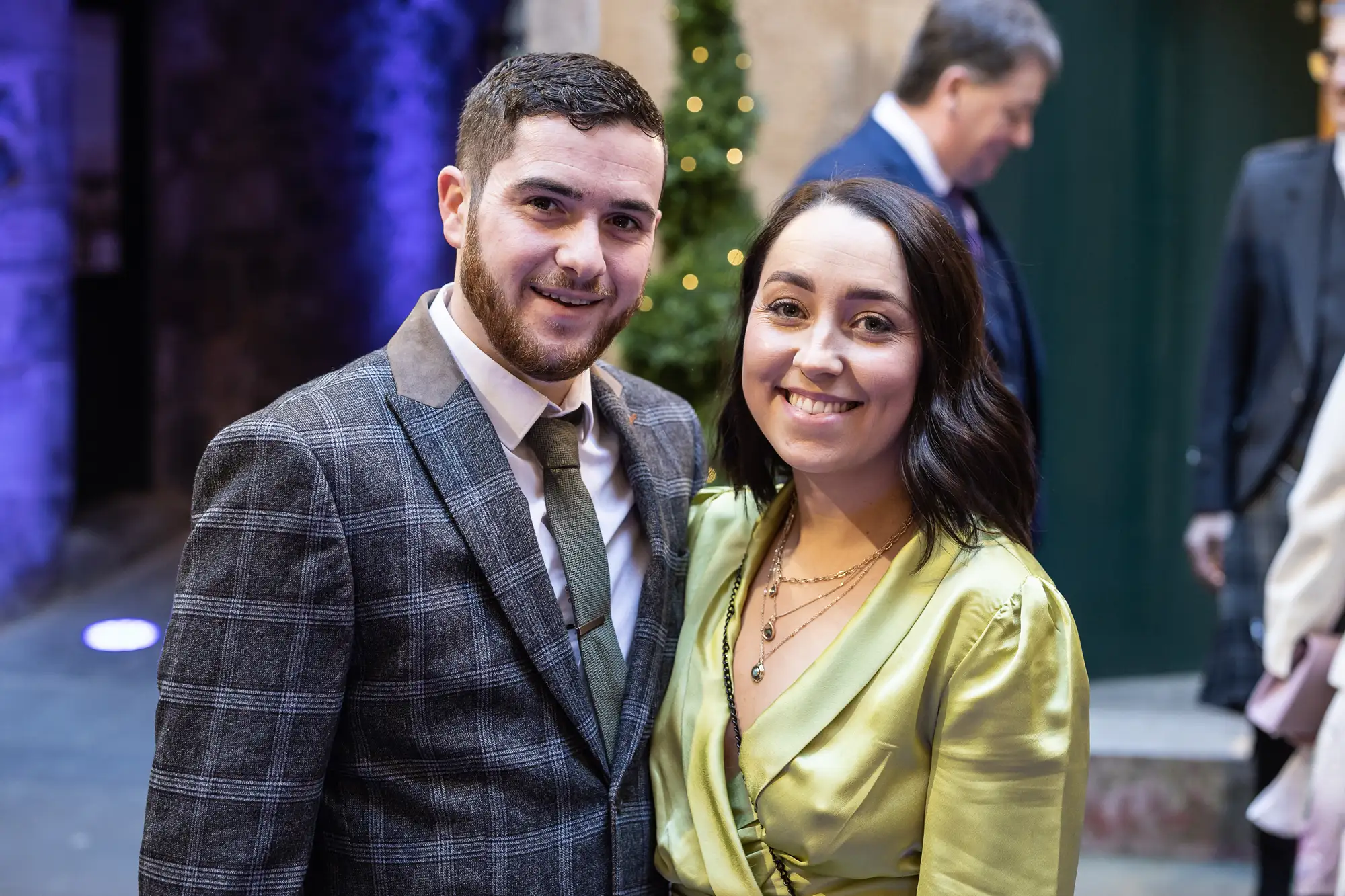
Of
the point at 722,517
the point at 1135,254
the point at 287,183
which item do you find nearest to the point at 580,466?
the point at 722,517

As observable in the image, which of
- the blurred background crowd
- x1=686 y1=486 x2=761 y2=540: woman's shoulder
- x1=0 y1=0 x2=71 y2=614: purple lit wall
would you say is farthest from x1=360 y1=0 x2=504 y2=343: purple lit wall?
x1=686 y1=486 x2=761 y2=540: woman's shoulder

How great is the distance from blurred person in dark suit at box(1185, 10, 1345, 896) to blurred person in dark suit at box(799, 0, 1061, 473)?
571 mm

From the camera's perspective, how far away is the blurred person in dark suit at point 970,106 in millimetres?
3080

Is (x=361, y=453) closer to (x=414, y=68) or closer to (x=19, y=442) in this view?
(x=19, y=442)

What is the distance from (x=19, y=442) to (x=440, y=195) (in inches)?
168

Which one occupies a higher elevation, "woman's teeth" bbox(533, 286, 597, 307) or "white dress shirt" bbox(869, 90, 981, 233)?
"white dress shirt" bbox(869, 90, 981, 233)

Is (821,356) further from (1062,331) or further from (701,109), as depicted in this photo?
(1062,331)

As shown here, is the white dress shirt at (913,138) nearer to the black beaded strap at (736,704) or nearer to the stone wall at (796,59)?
the stone wall at (796,59)

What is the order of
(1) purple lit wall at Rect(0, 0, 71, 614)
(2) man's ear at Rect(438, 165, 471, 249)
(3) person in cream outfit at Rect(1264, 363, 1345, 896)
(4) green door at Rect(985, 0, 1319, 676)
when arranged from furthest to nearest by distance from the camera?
(1) purple lit wall at Rect(0, 0, 71, 614)
(4) green door at Rect(985, 0, 1319, 676)
(3) person in cream outfit at Rect(1264, 363, 1345, 896)
(2) man's ear at Rect(438, 165, 471, 249)

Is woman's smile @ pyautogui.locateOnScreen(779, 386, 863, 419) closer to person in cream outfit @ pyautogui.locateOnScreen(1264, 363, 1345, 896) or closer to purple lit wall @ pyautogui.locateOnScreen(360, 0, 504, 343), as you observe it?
person in cream outfit @ pyautogui.locateOnScreen(1264, 363, 1345, 896)

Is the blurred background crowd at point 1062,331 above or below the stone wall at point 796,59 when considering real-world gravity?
below

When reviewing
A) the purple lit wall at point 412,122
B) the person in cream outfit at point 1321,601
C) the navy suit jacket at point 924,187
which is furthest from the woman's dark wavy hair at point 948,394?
the purple lit wall at point 412,122

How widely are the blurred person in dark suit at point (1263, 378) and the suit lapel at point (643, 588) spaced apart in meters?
2.04

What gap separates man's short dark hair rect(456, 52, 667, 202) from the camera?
1581mm
